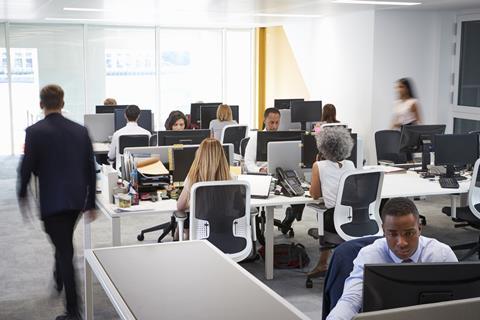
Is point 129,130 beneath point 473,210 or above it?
above

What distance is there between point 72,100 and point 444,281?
11874mm

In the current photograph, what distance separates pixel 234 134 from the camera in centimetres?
825

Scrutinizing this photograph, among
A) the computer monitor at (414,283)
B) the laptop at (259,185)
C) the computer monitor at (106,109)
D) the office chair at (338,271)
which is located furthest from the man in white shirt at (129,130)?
the computer monitor at (414,283)

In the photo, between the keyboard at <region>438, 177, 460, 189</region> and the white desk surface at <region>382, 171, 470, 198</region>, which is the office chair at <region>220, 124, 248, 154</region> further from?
the keyboard at <region>438, 177, 460, 189</region>

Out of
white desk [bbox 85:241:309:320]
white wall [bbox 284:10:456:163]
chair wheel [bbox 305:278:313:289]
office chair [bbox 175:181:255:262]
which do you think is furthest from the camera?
white wall [bbox 284:10:456:163]

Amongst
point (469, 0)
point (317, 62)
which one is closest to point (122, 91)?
point (317, 62)

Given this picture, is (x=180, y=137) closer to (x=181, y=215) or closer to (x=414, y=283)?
(x=181, y=215)

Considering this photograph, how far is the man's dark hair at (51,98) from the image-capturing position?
14.1ft

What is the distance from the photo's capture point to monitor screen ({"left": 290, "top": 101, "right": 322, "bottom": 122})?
10641 mm

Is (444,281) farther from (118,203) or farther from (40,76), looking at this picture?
(40,76)

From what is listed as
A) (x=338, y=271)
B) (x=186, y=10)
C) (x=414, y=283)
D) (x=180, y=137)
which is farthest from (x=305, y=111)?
(x=414, y=283)

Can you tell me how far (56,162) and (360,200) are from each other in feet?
7.60

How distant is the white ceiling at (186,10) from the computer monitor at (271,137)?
2.41 m

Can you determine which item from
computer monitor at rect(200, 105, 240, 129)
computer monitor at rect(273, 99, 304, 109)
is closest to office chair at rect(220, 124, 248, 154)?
computer monitor at rect(200, 105, 240, 129)
